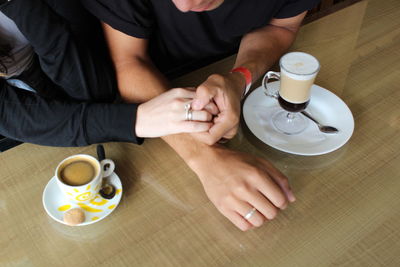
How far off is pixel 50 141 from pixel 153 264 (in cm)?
39

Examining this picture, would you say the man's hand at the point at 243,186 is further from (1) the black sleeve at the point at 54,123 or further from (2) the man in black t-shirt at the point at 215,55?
(1) the black sleeve at the point at 54,123

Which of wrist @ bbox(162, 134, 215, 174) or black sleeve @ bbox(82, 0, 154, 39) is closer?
wrist @ bbox(162, 134, 215, 174)

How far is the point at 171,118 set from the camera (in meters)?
0.88

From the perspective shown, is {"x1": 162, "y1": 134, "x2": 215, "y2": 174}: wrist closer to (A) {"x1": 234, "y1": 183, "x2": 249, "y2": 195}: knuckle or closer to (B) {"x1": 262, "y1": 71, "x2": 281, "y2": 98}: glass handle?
(A) {"x1": 234, "y1": 183, "x2": 249, "y2": 195}: knuckle

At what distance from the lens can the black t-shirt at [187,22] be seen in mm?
1001

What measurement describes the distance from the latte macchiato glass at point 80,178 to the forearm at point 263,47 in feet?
1.65

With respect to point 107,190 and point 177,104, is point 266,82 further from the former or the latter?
point 107,190

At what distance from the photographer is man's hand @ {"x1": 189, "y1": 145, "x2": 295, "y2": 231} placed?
0.77 m

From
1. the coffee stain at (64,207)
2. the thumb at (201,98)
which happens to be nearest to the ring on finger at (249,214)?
the thumb at (201,98)

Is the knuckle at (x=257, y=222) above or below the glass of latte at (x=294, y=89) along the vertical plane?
below

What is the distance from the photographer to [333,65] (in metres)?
1.15

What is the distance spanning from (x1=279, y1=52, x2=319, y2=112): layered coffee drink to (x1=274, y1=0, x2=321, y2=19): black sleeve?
24cm

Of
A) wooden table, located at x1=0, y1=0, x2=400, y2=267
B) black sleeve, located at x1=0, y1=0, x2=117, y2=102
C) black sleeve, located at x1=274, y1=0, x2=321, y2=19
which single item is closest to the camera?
wooden table, located at x1=0, y1=0, x2=400, y2=267

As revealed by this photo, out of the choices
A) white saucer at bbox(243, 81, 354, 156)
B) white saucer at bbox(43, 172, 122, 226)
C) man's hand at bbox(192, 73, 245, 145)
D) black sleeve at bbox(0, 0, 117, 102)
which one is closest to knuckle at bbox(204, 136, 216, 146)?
man's hand at bbox(192, 73, 245, 145)
